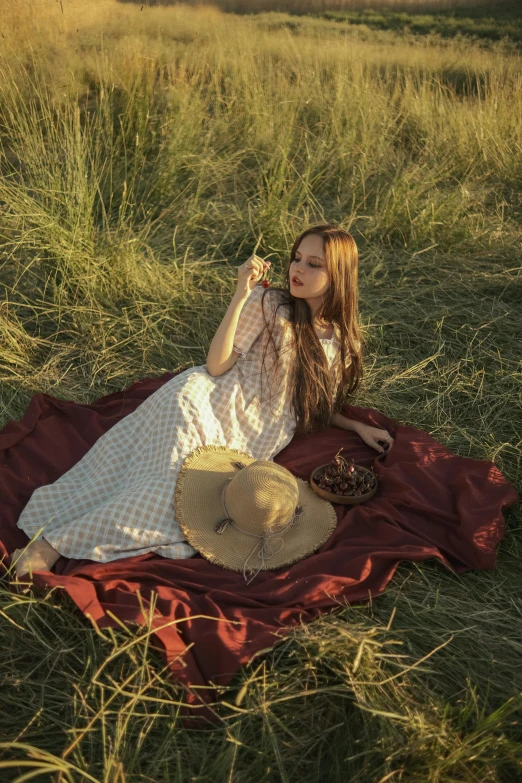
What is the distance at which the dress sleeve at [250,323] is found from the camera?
9.84 feet

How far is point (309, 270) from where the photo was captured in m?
2.93

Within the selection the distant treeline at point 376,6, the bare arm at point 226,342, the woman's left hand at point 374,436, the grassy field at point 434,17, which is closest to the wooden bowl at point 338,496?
the woman's left hand at point 374,436

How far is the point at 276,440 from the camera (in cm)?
304

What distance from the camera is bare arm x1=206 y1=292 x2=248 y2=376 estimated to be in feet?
9.42

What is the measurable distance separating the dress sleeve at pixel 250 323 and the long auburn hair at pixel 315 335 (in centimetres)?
2

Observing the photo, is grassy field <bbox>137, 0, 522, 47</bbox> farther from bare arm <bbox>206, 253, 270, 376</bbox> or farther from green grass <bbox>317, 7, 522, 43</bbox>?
bare arm <bbox>206, 253, 270, 376</bbox>

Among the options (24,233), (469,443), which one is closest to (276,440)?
(469,443)

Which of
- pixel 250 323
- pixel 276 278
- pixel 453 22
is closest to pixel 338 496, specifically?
pixel 250 323

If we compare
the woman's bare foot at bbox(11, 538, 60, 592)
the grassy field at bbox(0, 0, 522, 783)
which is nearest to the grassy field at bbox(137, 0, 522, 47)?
the grassy field at bbox(0, 0, 522, 783)

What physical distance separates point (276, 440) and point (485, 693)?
1.24m

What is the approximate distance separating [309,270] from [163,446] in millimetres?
884

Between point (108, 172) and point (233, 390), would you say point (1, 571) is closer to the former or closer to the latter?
point (233, 390)

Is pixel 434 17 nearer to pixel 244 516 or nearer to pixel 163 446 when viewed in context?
pixel 163 446

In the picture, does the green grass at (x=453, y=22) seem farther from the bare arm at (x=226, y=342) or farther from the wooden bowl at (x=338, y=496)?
the wooden bowl at (x=338, y=496)
